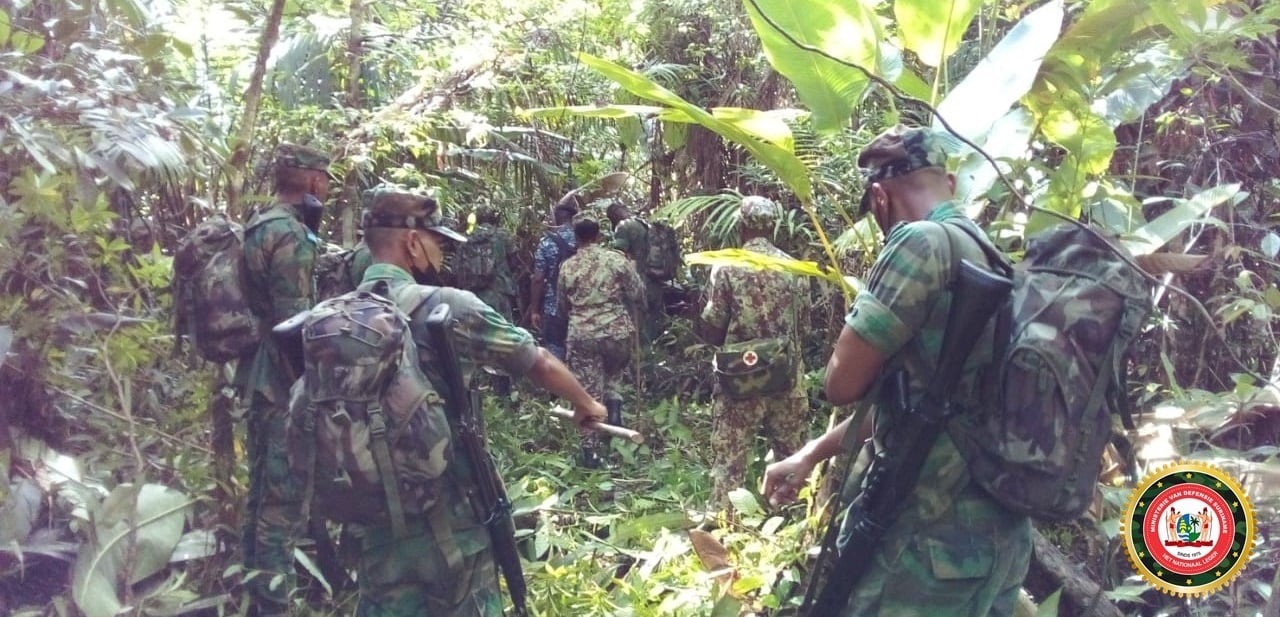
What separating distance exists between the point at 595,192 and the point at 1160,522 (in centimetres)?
709

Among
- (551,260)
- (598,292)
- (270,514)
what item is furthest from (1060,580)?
(551,260)

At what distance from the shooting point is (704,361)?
7.88 meters

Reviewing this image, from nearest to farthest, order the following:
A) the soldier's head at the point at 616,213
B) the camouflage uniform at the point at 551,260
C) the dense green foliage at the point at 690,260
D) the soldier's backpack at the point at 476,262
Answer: the dense green foliage at the point at 690,260 → the soldier's backpack at the point at 476,262 → the camouflage uniform at the point at 551,260 → the soldier's head at the point at 616,213

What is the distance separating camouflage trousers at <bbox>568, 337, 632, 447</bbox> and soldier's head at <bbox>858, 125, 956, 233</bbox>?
437cm

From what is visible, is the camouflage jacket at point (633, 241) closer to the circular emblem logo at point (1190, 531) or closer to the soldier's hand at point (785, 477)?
the soldier's hand at point (785, 477)

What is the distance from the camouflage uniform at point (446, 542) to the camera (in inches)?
106

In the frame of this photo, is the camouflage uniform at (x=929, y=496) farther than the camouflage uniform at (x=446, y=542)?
No

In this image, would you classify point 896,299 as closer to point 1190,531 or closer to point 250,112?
point 1190,531

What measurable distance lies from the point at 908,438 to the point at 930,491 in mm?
145

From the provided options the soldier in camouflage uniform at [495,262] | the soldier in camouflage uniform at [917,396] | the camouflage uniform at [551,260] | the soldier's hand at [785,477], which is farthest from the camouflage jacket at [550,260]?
the soldier in camouflage uniform at [917,396]

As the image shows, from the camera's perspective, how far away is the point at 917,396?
2299mm

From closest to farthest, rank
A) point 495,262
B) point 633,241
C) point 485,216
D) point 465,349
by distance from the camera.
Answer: point 465,349 → point 495,262 → point 633,241 → point 485,216

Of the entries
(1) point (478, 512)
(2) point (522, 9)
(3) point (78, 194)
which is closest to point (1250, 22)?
(1) point (478, 512)

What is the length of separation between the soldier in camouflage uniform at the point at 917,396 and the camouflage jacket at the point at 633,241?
5184 millimetres
